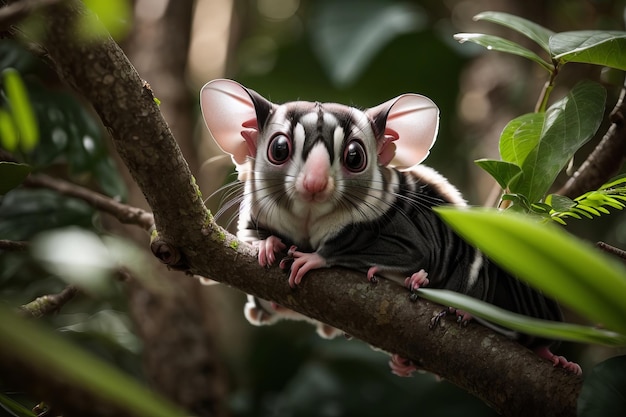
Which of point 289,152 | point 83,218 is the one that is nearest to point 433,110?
point 289,152

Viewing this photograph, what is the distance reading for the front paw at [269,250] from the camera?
1.44 metres

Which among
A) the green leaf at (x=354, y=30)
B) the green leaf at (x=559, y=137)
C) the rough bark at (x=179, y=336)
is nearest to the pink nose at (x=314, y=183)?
the green leaf at (x=559, y=137)

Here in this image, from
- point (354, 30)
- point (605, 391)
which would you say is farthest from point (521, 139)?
point (354, 30)

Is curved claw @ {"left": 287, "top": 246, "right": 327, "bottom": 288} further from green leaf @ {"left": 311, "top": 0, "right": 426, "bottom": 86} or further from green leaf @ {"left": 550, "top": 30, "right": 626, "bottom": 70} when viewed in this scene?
green leaf @ {"left": 311, "top": 0, "right": 426, "bottom": 86}

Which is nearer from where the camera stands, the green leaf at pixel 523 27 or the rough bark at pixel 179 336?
the green leaf at pixel 523 27

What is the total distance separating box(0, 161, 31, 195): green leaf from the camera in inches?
50.9

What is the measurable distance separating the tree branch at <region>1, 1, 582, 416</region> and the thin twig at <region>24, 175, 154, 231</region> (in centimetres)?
32

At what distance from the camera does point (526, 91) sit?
3.27 metres

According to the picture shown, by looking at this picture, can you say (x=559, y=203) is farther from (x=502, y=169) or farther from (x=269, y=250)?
(x=269, y=250)

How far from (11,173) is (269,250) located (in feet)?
1.79

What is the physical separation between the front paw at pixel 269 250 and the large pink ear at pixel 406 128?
360 millimetres

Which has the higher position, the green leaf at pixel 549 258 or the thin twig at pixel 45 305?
the green leaf at pixel 549 258

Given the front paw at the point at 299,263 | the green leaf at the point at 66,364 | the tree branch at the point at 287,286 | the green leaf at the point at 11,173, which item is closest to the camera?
the green leaf at the point at 66,364

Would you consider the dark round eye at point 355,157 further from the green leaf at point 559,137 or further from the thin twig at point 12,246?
the thin twig at point 12,246
